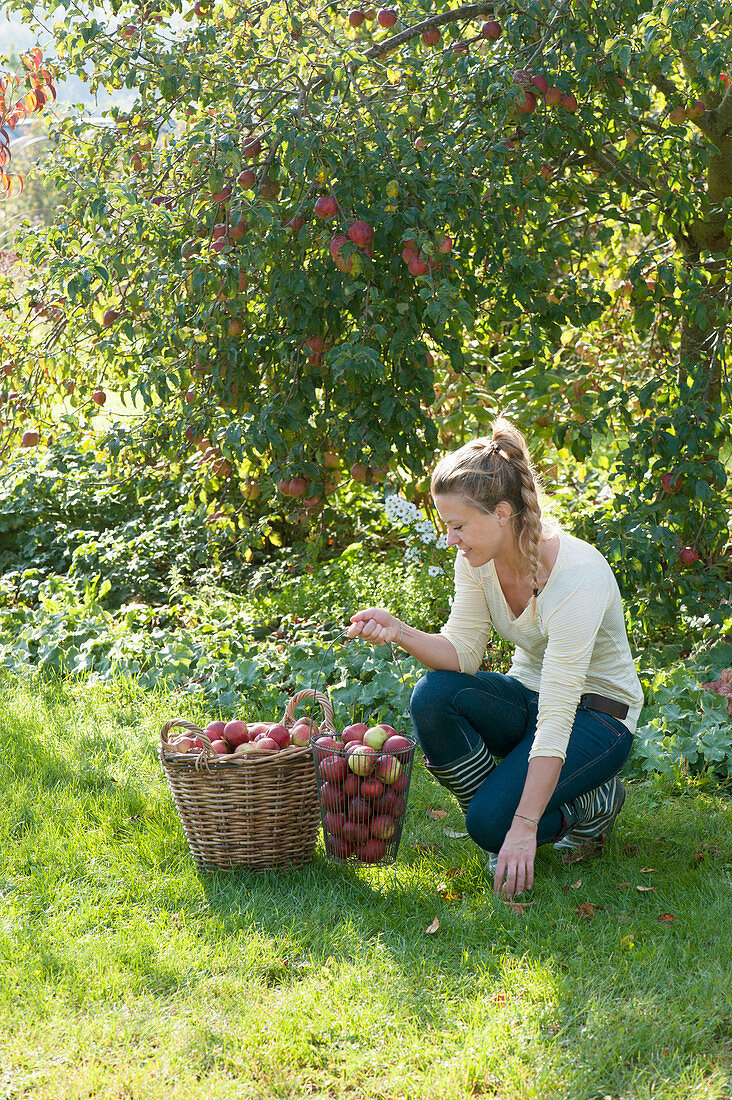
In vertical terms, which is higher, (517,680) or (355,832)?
(517,680)

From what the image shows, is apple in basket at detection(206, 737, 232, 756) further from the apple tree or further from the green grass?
the apple tree

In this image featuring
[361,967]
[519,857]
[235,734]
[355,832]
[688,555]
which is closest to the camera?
[361,967]

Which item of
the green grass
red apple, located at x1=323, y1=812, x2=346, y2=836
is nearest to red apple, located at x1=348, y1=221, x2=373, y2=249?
red apple, located at x1=323, y1=812, x2=346, y2=836

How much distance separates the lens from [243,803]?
8.87 feet

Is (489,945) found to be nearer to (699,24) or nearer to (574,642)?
(574,642)

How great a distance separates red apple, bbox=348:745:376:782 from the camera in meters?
2.65

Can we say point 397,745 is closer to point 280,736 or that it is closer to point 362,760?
point 362,760

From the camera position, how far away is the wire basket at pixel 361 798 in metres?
2.68

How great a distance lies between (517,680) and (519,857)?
608 millimetres

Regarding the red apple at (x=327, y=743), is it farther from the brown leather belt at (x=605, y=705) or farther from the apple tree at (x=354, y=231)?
the apple tree at (x=354, y=231)

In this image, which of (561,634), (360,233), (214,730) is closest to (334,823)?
(214,730)

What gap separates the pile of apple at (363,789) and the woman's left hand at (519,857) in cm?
35

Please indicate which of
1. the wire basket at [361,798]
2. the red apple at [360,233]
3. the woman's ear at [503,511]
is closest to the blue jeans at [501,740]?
the wire basket at [361,798]

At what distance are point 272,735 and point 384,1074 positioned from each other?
3.33 ft
